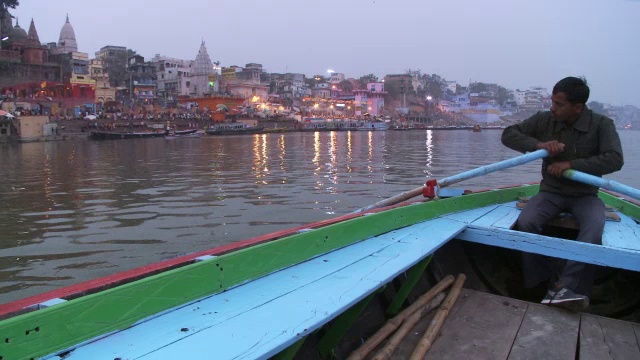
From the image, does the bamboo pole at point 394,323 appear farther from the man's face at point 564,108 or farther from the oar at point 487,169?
the man's face at point 564,108

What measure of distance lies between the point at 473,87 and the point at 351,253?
19663cm

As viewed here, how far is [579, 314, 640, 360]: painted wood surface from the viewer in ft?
6.71

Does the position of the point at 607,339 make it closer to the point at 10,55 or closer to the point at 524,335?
the point at 524,335

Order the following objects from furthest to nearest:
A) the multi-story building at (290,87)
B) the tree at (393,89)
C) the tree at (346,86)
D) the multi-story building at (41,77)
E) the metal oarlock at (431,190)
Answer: the tree at (393,89), the tree at (346,86), the multi-story building at (290,87), the multi-story building at (41,77), the metal oarlock at (431,190)

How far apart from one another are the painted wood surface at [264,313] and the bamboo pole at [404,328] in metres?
0.32

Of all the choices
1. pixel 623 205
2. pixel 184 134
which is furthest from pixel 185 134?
pixel 623 205

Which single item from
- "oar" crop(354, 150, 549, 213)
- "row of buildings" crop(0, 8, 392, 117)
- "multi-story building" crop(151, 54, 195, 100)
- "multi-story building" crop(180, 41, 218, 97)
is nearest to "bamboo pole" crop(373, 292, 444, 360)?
"oar" crop(354, 150, 549, 213)

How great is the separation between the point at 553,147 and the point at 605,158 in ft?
1.00

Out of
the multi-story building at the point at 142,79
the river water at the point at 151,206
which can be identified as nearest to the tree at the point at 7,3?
the multi-story building at the point at 142,79

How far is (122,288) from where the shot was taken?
1.50m

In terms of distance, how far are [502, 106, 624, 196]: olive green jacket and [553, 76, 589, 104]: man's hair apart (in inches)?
6.0

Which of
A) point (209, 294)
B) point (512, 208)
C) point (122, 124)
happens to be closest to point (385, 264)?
point (209, 294)

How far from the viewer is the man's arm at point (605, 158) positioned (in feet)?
9.34

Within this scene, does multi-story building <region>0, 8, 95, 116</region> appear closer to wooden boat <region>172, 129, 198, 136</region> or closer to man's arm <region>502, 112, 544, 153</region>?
wooden boat <region>172, 129, 198, 136</region>
